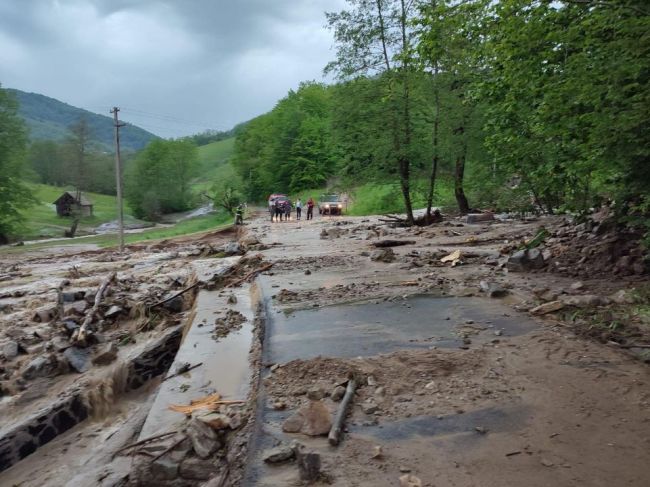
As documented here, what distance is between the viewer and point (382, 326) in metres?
6.98

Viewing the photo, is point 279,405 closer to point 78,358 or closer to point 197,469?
point 197,469

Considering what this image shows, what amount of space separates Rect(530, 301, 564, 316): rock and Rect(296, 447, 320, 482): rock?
14.7ft

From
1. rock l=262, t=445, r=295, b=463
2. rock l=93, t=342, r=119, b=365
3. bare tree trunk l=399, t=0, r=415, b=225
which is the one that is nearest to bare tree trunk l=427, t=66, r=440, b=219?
bare tree trunk l=399, t=0, r=415, b=225

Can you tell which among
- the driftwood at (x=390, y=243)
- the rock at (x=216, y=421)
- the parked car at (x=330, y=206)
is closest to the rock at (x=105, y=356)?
the rock at (x=216, y=421)

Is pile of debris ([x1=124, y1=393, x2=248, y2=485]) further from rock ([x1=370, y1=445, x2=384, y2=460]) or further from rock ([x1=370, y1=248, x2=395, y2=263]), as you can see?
rock ([x1=370, y1=248, x2=395, y2=263])

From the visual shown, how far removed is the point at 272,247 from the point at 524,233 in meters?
8.52

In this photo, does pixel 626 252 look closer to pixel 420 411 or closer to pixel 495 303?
pixel 495 303

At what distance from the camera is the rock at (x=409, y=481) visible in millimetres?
3262

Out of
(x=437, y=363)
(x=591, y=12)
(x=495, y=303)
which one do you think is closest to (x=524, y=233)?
(x=495, y=303)

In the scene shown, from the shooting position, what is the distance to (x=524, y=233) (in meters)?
15.8

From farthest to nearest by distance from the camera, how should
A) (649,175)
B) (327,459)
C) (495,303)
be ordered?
(495,303) < (649,175) < (327,459)

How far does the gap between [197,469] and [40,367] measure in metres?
5.82

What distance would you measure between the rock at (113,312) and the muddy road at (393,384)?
163 millimetres

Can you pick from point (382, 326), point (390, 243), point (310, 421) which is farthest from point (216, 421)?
point (390, 243)
